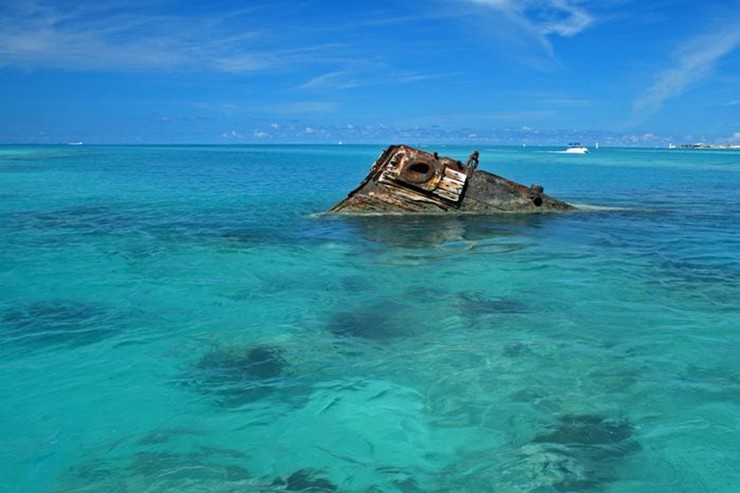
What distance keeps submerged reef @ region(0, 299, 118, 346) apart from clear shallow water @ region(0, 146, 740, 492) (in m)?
0.05

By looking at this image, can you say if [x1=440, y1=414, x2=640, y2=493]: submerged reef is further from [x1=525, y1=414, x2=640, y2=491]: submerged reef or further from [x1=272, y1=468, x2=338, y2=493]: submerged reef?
[x1=272, y1=468, x2=338, y2=493]: submerged reef

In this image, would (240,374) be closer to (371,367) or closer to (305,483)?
(371,367)

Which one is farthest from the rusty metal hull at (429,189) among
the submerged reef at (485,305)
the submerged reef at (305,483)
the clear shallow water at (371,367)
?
the submerged reef at (305,483)

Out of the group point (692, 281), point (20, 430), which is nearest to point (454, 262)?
point (692, 281)

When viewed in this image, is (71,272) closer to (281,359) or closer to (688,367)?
(281,359)

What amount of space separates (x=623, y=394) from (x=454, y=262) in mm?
6082

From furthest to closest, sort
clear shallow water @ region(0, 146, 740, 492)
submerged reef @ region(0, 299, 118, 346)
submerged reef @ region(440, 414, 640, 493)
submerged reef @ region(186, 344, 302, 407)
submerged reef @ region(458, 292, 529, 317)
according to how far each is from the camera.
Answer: submerged reef @ region(458, 292, 529, 317), submerged reef @ region(0, 299, 118, 346), submerged reef @ region(186, 344, 302, 407), clear shallow water @ region(0, 146, 740, 492), submerged reef @ region(440, 414, 640, 493)

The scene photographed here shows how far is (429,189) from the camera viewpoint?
17703 millimetres

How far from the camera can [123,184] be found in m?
33.8

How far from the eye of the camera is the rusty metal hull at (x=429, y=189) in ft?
56.8

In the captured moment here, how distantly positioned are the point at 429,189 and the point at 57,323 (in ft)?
38.4

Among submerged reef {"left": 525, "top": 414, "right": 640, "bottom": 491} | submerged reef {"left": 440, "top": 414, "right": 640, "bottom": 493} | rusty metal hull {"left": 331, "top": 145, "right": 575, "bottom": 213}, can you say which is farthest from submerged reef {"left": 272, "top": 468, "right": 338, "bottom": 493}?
rusty metal hull {"left": 331, "top": 145, "right": 575, "bottom": 213}

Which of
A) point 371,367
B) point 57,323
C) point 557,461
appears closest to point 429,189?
point 57,323

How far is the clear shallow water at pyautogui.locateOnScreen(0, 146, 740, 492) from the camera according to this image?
4617 millimetres
